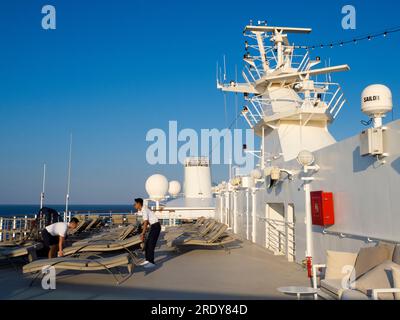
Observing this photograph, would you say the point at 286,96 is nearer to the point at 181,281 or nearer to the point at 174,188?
the point at 181,281

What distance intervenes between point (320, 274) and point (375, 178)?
1787mm

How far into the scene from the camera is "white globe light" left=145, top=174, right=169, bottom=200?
23281 millimetres

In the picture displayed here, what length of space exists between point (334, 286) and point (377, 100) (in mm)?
2465

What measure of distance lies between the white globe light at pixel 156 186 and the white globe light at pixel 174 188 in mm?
6862

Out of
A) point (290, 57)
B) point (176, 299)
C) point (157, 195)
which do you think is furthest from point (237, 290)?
point (157, 195)

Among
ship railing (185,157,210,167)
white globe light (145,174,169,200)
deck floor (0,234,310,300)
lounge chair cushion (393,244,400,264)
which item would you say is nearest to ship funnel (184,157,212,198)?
ship railing (185,157,210,167)

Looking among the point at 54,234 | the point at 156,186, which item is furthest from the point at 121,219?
the point at 54,234

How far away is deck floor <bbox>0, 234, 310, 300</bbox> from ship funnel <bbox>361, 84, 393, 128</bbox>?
8.67 feet

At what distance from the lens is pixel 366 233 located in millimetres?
5719

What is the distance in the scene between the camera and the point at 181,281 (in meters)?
6.50

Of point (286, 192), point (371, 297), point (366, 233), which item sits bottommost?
point (371, 297)

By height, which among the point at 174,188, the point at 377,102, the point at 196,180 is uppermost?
the point at 196,180

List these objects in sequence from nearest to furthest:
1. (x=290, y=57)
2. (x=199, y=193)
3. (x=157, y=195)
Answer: (x=290, y=57)
(x=157, y=195)
(x=199, y=193)
